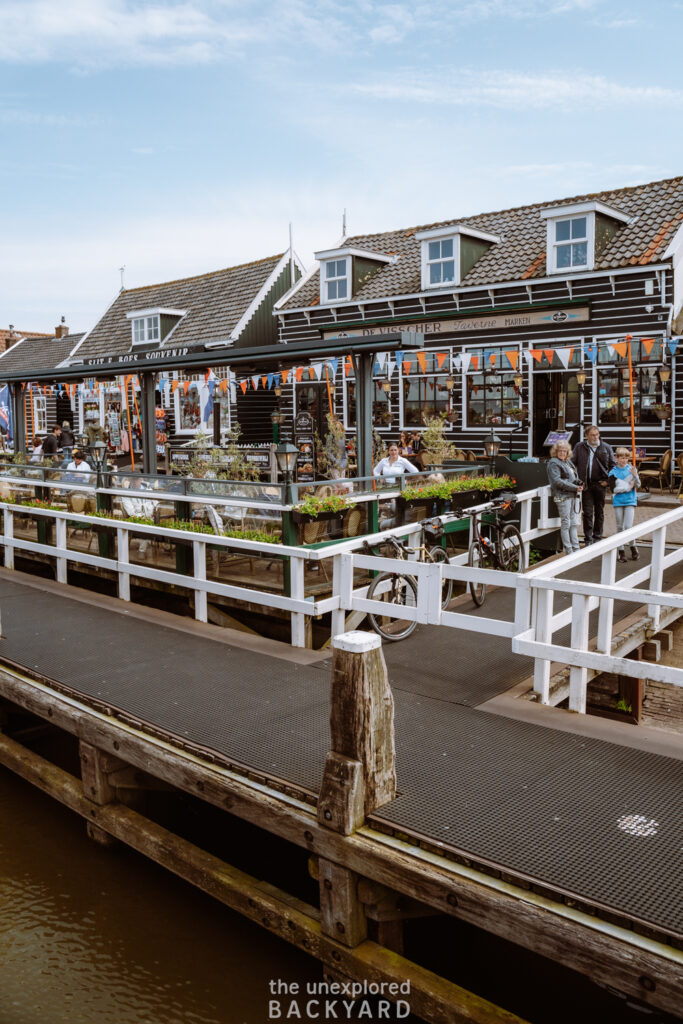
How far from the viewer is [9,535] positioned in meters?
11.8

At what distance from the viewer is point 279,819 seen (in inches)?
180

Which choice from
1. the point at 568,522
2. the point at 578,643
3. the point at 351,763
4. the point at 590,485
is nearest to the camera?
the point at 351,763

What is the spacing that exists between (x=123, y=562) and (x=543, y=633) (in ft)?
17.3

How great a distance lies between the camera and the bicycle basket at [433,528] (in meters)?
8.80

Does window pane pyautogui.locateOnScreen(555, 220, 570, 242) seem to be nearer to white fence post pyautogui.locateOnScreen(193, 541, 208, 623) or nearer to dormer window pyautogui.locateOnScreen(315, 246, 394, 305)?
dormer window pyautogui.locateOnScreen(315, 246, 394, 305)

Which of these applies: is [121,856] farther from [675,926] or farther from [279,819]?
[675,926]

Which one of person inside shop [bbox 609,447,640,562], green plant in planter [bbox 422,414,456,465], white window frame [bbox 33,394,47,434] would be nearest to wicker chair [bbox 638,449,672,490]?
Answer: green plant in planter [bbox 422,414,456,465]

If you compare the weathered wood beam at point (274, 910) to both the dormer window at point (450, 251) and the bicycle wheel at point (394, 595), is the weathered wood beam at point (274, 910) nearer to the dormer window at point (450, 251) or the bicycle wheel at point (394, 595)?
the bicycle wheel at point (394, 595)

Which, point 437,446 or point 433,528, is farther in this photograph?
point 437,446

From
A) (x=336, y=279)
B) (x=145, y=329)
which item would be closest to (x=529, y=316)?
(x=336, y=279)

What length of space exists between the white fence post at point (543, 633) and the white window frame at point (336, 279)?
16.3 metres

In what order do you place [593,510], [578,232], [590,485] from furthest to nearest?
[578,232] → [593,510] → [590,485]

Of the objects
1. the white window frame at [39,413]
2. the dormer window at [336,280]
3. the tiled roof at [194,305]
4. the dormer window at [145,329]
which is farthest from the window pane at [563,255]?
the white window frame at [39,413]

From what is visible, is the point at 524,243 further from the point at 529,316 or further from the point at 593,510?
the point at 593,510
